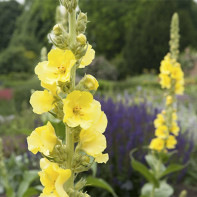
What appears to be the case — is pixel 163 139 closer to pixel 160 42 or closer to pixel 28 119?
pixel 28 119

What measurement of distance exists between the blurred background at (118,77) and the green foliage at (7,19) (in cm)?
10

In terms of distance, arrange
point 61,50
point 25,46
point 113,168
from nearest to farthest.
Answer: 1. point 61,50
2. point 113,168
3. point 25,46

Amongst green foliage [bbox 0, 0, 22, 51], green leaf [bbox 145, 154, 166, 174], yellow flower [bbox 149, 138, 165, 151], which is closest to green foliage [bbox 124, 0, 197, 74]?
green foliage [bbox 0, 0, 22, 51]

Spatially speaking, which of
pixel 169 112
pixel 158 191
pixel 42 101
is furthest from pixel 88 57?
pixel 158 191

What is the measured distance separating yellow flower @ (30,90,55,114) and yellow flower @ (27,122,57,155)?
5cm

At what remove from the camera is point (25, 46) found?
23.0 metres

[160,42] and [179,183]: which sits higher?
[160,42]

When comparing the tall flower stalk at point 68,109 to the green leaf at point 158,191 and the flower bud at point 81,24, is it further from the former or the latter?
the green leaf at point 158,191

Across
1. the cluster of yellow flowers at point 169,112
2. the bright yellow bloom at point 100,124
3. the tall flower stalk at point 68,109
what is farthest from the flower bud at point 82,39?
the cluster of yellow flowers at point 169,112

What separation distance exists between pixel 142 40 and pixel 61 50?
1942cm

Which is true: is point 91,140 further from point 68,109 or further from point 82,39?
point 82,39

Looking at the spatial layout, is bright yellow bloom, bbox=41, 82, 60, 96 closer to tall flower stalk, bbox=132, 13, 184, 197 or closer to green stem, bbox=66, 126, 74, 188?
green stem, bbox=66, 126, 74, 188

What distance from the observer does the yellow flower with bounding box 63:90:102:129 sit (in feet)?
2.82

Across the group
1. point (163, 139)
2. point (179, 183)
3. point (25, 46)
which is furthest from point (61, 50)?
point (25, 46)
